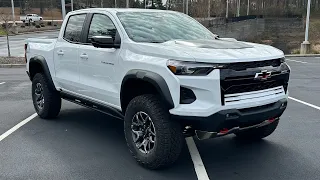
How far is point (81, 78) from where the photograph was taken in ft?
18.4

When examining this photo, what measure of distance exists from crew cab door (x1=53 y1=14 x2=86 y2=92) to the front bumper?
7.72ft

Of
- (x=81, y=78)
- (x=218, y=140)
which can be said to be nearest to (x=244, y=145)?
(x=218, y=140)

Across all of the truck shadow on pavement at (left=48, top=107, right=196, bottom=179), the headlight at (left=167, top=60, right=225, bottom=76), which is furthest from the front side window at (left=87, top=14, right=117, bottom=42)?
the truck shadow on pavement at (left=48, top=107, right=196, bottom=179)

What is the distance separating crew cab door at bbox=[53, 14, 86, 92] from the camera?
5.75m

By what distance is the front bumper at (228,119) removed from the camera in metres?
3.88

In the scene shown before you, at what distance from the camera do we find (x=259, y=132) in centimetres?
541

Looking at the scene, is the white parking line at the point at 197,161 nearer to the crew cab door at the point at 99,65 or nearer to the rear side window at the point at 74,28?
the crew cab door at the point at 99,65

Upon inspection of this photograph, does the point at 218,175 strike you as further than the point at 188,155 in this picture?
No

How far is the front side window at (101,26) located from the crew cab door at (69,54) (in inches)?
12.5

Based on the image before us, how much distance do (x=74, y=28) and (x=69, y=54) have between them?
0.47 metres

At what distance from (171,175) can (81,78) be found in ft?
7.13

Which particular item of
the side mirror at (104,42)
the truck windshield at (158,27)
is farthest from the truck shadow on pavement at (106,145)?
the truck windshield at (158,27)

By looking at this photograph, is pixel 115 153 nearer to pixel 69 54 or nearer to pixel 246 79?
pixel 69 54

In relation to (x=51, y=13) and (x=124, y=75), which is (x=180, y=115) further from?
(x=51, y=13)
